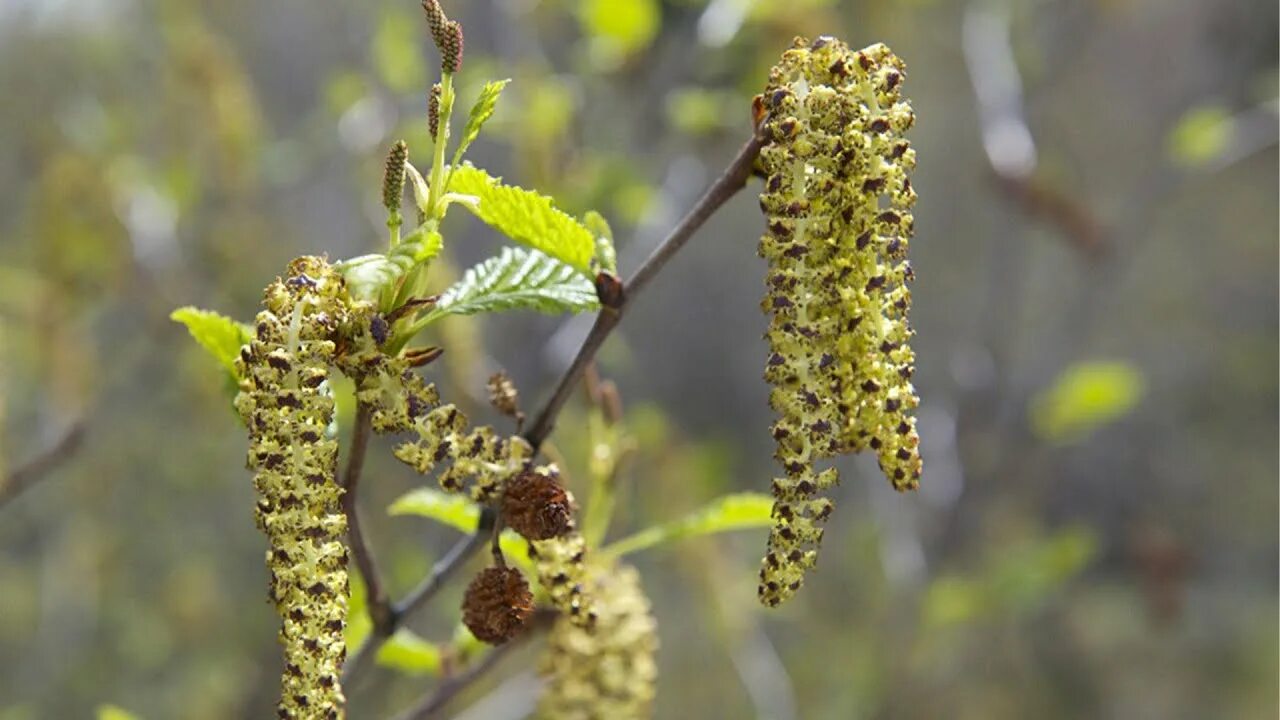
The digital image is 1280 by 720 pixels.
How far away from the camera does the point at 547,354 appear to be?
1990 mm

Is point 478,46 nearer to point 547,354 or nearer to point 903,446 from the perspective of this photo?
point 547,354

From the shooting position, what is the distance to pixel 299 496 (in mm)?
575

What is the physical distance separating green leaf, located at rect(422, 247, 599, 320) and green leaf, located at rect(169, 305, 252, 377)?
14 centimetres

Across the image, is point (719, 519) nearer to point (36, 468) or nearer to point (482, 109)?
point (482, 109)

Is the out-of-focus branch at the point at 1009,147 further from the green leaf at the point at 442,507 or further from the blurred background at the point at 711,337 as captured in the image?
the green leaf at the point at 442,507

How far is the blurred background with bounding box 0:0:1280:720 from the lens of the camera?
2293 millimetres

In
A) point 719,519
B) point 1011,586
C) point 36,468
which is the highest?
point 719,519

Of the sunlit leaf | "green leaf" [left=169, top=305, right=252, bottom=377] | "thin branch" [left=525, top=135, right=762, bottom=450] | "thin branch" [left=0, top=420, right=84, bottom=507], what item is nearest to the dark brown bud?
"thin branch" [left=525, top=135, right=762, bottom=450]

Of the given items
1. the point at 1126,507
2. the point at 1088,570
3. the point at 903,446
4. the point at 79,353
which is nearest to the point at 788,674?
the point at 1088,570

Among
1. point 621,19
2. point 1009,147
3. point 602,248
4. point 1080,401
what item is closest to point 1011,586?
point 1080,401

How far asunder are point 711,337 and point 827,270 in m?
4.47

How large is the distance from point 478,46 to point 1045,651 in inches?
120

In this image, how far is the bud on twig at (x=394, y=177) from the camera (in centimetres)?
61

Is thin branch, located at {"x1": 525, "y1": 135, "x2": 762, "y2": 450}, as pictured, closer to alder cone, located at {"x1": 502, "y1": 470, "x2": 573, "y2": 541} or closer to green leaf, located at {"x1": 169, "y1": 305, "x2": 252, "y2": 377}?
alder cone, located at {"x1": 502, "y1": 470, "x2": 573, "y2": 541}
